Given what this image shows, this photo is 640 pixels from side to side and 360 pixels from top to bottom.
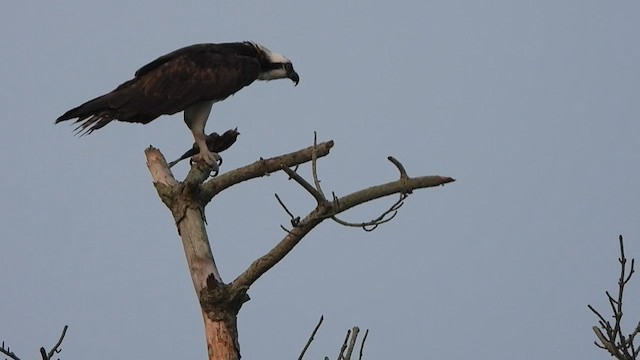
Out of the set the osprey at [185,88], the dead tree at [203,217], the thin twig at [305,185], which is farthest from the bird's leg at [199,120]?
the thin twig at [305,185]

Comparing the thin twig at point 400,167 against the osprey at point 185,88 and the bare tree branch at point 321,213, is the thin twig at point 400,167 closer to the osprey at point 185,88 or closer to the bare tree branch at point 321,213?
the bare tree branch at point 321,213

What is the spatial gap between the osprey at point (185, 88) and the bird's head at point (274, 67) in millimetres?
202

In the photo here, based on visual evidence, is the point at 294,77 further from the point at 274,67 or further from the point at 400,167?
the point at 400,167

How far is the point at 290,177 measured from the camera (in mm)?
Result: 5852

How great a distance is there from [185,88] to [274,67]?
1.67 metres

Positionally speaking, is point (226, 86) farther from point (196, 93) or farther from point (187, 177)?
point (187, 177)

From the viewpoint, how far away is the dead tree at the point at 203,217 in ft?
19.9

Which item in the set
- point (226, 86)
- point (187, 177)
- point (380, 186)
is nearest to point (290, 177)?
point (380, 186)

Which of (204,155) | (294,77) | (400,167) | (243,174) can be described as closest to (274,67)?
(294,77)

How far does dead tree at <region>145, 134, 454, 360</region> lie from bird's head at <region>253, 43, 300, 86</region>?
10.4ft

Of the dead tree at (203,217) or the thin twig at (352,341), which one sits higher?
the dead tree at (203,217)

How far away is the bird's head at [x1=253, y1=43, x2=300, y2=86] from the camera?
10703 millimetres

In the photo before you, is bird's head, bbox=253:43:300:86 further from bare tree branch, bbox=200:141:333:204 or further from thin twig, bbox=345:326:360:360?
thin twig, bbox=345:326:360:360

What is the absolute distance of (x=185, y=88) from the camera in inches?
369
